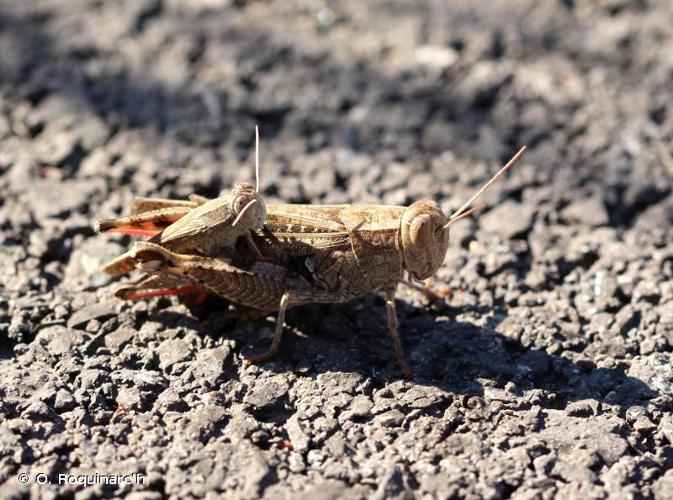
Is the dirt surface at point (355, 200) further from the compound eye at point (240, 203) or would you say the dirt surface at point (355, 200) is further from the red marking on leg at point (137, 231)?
the compound eye at point (240, 203)

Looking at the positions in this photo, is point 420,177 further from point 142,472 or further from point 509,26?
point 142,472

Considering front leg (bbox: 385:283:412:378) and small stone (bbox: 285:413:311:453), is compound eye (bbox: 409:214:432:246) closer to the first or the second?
front leg (bbox: 385:283:412:378)

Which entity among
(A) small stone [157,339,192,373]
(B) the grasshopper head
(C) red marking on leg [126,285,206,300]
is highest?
(B) the grasshopper head

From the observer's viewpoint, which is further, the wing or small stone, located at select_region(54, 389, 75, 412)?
the wing

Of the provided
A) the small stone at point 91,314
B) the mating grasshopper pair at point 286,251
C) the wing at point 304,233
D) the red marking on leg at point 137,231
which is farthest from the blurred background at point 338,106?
the wing at point 304,233

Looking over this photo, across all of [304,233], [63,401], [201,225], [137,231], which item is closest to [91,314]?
[137,231]

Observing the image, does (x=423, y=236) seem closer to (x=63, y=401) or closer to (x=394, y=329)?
(x=394, y=329)

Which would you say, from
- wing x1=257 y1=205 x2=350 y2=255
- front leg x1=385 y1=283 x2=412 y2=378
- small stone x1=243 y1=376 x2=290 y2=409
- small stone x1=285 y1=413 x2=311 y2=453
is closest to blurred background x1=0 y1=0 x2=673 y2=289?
front leg x1=385 y1=283 x2=412 y2=378

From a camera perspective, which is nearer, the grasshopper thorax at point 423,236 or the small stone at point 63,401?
the small stone at point 63,401
